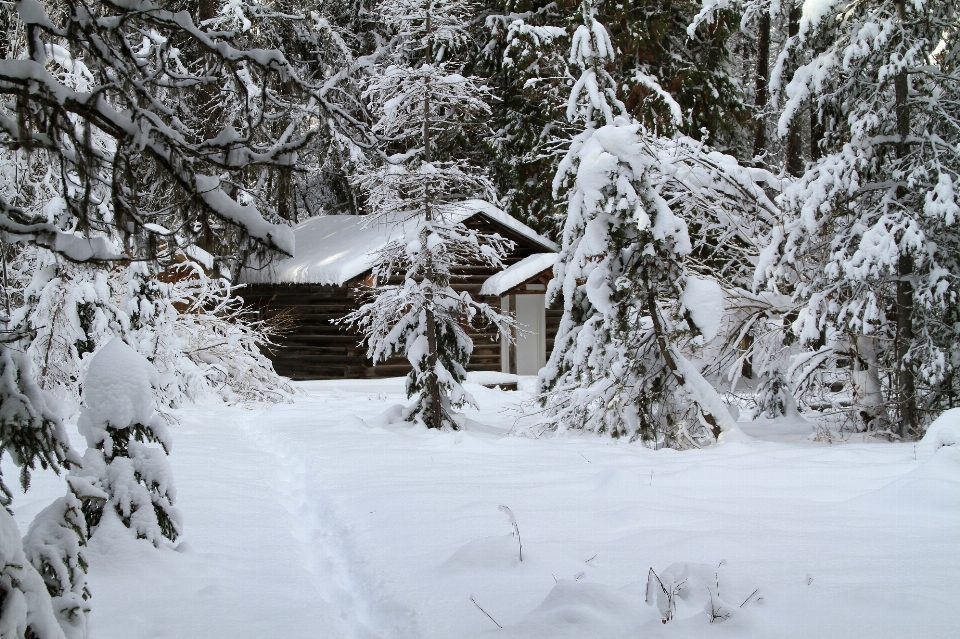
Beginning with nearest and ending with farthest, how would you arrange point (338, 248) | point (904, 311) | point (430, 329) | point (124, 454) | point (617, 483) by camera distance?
point (124, 454), point (617, 483), point (904, 311), point (430, 329), point (338, 248)

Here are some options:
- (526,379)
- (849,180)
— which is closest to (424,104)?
(849,180)

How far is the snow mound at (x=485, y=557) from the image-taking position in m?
5.00

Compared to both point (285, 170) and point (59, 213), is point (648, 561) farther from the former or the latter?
point (59, 213)

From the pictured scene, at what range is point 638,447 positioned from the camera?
10023 mm

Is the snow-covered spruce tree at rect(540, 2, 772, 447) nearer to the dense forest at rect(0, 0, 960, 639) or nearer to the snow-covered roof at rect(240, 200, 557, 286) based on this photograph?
the dense forest at rect(0, 0, 960, 639)

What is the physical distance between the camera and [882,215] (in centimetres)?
1045

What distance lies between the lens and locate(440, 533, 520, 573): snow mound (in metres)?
5.00

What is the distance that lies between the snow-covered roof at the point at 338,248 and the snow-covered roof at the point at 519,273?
0.80 m

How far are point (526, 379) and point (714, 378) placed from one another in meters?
9.82

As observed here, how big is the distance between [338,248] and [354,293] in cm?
209

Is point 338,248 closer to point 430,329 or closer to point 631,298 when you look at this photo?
point 430,329

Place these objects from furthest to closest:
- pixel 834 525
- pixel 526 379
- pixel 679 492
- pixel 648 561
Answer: pixel 526 379 < pixel 679 492 < pixel 834 525 < pixel 648 561

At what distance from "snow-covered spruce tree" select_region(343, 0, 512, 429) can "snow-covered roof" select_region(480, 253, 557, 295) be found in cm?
945

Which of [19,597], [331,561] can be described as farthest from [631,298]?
[19,597]
